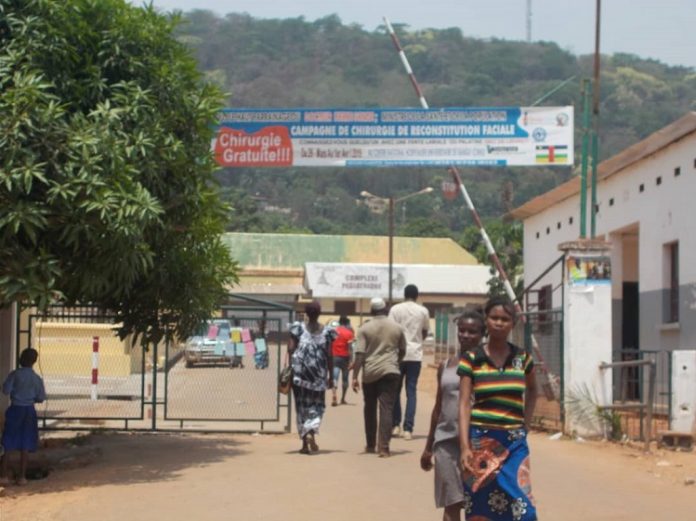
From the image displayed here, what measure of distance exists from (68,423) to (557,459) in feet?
25.1

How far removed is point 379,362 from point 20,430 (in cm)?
399

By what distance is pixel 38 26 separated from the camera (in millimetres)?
12297

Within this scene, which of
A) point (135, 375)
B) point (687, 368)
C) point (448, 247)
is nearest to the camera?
point (687, 368)

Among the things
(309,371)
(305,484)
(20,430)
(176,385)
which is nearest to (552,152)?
(176,385)

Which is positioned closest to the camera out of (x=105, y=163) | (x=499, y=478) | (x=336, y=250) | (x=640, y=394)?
(x=499, y=478)

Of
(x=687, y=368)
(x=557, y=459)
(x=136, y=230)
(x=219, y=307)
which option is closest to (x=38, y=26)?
(x=136, y=230)

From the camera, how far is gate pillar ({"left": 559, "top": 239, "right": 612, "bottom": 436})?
50.5ft

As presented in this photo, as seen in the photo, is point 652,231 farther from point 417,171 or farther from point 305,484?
point 417,171

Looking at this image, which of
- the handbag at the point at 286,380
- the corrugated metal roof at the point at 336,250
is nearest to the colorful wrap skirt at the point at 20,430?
the handbag at the point at 286,380

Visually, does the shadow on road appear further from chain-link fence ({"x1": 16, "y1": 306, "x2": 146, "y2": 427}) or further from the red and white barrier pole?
the red and white barrier pole

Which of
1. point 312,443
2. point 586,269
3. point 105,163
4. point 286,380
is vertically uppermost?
point 105,163

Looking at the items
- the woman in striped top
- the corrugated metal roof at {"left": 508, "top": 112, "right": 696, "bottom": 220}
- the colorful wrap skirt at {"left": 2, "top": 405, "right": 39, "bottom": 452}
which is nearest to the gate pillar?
the corrugated metal roof at {"left": 508, "top": 112, "right": 696, "bottom": 220}

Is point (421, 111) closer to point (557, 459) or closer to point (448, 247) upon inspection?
point (557, 459)

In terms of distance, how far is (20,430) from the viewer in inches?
495
